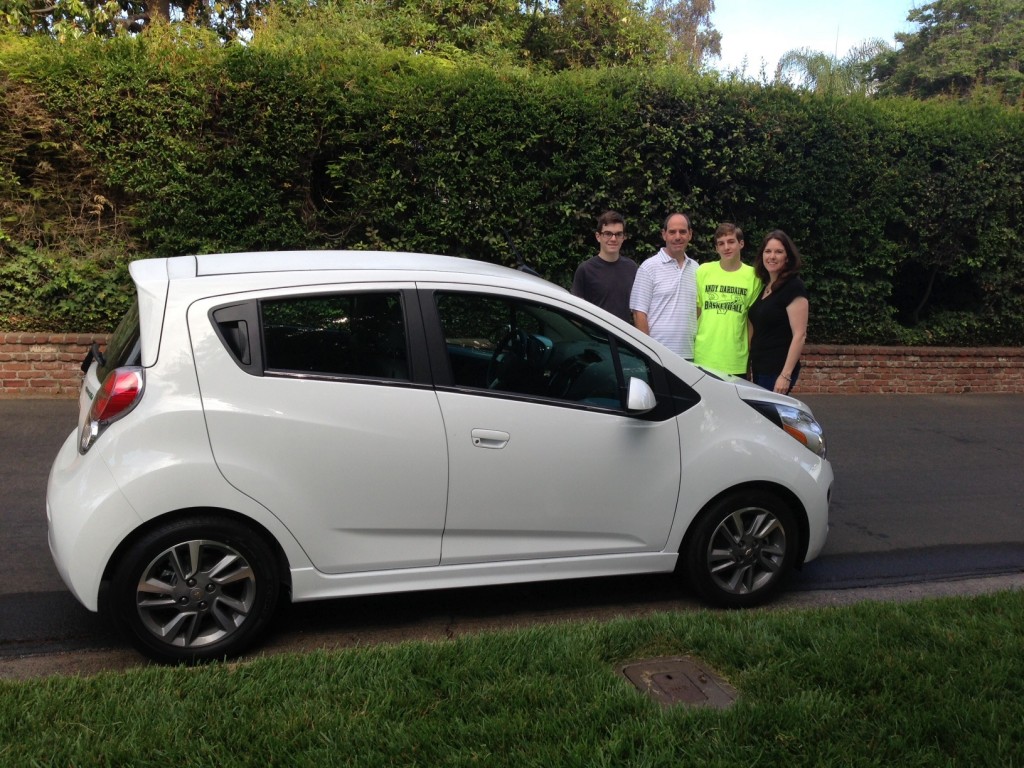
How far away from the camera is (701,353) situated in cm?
600

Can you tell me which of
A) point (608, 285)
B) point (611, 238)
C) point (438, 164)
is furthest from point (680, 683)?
point (438, 164)

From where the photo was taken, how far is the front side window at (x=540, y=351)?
4.24 m

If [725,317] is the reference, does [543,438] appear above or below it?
below

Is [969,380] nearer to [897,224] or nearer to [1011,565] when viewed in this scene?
[897,224]

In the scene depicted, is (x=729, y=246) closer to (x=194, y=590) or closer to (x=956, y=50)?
(x=194, y=590)

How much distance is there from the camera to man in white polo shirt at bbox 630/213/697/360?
6086 millimetres

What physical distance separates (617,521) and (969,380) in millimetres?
9251

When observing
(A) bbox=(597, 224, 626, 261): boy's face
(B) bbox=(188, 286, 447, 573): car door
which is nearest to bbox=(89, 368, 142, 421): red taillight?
(B) bbox=(188, 286, 447, 573): car door

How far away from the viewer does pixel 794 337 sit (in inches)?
230

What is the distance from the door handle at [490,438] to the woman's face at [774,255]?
2.64m

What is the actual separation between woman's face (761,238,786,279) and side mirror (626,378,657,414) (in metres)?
2.10

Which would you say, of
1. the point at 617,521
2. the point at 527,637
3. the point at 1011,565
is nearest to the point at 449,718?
the point at 527,637

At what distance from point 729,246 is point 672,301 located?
1.66 feet

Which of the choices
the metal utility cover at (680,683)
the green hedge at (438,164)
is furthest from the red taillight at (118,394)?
the green hedge at (438,164)
